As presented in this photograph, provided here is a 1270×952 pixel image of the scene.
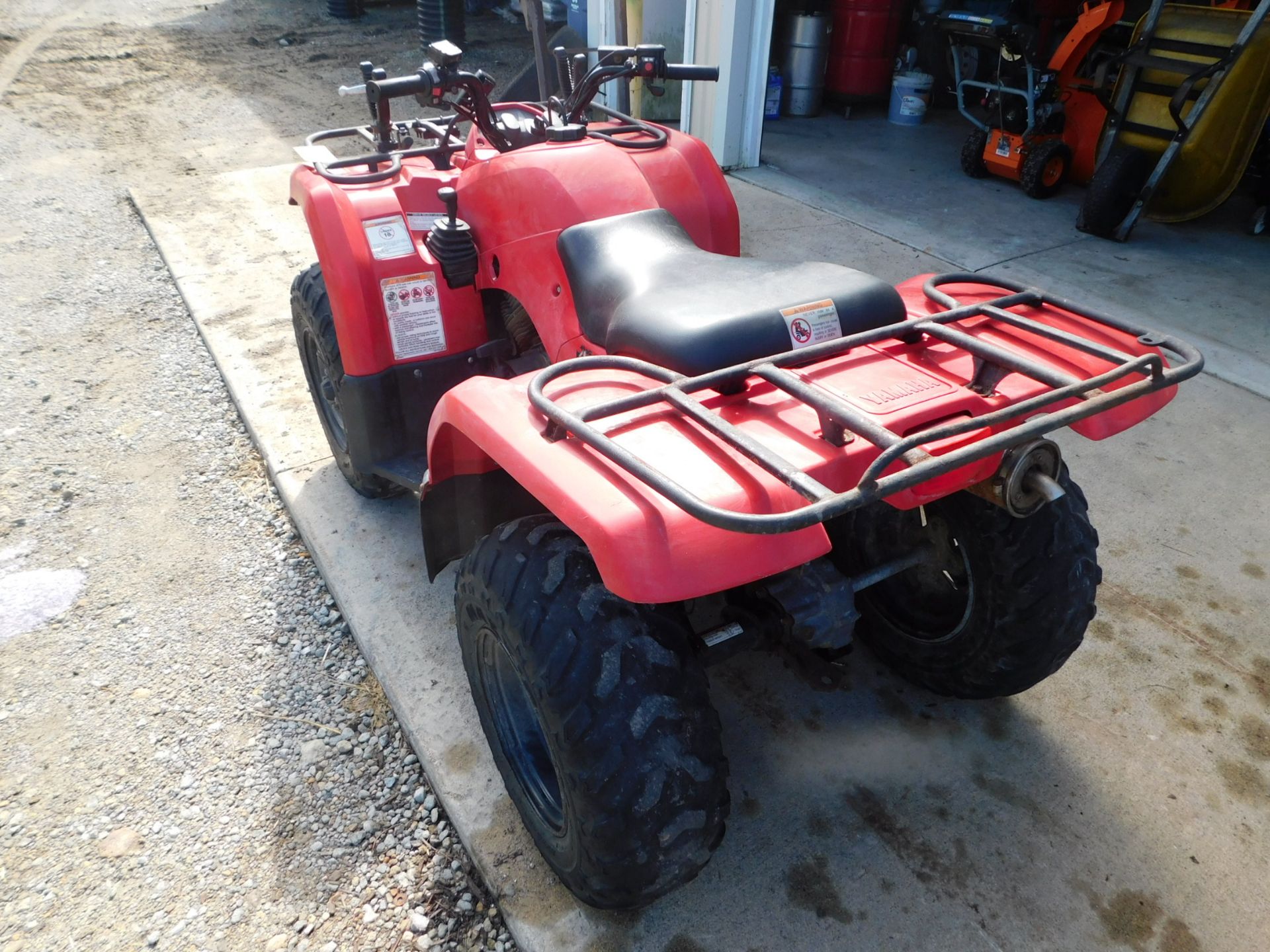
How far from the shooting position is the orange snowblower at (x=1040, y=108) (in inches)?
231

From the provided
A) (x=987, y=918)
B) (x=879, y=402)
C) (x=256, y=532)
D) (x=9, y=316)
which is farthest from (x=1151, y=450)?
(x=9, y=316)

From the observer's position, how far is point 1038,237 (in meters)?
5.49

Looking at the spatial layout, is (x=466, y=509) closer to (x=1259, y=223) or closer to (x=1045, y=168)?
(x=1045, y=168)

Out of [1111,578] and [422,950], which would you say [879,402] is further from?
[1111,578]

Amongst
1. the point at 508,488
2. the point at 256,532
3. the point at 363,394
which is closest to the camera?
the point at 508,488

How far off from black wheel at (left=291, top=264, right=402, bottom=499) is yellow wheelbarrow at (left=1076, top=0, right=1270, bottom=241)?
15.6ft

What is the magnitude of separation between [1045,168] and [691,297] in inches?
209

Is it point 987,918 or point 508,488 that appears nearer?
point 987,918

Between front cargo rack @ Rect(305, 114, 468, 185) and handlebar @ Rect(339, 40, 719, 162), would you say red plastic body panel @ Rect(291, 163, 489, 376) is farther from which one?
handlebar @ Rect(339, 40, 719, 162)

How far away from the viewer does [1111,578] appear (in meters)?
2.87

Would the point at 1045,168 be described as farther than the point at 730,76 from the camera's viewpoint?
No

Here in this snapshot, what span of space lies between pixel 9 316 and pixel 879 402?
4838 mm

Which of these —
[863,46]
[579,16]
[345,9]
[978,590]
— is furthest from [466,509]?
[345,9]

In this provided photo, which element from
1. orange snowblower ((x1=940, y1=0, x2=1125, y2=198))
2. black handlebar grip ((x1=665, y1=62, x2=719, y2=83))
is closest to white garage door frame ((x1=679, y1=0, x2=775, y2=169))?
orange snowblower ((x1=940, y1=0, x2=1125, y2=198))
